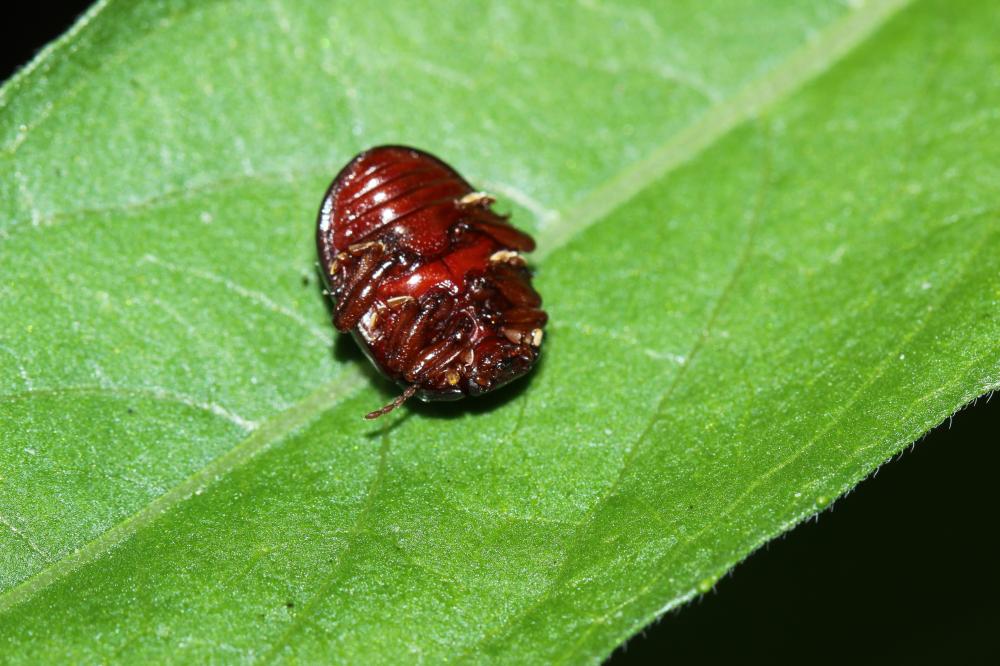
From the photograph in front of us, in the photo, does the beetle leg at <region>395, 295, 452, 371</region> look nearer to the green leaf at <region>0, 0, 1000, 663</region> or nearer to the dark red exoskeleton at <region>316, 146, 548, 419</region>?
the dark red exoskeleton at <region>316, 146, 548, 419</region>

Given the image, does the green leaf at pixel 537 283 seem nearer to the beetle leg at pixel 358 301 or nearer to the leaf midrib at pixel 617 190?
the leaf midrib at pixel 617 190

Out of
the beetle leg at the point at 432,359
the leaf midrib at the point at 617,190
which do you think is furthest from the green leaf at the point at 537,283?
the beetle leg at the point at 432,359

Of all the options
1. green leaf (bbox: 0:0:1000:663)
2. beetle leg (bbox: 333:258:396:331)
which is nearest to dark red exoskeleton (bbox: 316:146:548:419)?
beetle leg (bbox: 333:258:396:331)

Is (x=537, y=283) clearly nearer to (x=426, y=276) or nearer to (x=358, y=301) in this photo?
(x=426, y=276)

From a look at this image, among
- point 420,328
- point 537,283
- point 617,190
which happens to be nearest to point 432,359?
point 420,328

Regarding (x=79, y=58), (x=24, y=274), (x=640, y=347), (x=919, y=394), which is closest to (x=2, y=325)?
(x=24, y=274)

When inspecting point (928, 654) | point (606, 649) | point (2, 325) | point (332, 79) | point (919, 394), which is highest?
point (332, 79)

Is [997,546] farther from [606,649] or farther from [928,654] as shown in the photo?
[606,649]
